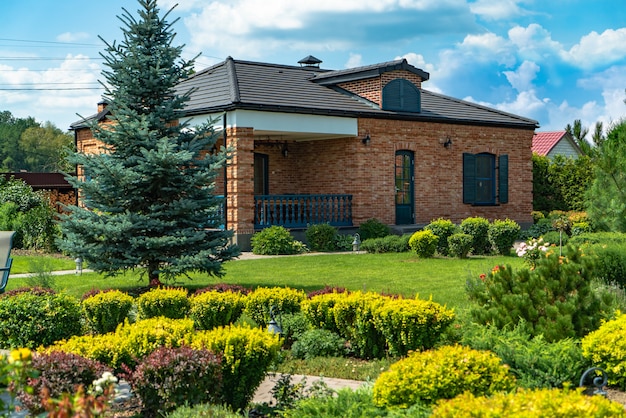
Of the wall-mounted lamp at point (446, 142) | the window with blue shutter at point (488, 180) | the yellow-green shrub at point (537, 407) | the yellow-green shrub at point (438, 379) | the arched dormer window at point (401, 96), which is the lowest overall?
the yellow-green shrub at point (438, 379)

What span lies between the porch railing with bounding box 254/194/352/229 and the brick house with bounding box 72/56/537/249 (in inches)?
1.7

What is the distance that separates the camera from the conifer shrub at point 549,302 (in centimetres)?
730

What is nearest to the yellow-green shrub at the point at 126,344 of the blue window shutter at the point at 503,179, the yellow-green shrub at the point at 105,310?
the yellow-green shrub at the point at 105,310

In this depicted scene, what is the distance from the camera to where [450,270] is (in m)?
15.9

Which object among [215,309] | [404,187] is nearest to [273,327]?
[215,309]

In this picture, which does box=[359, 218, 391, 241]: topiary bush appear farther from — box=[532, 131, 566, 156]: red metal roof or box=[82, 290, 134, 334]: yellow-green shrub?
box=[532, 131, 566, 156]: red metal roof

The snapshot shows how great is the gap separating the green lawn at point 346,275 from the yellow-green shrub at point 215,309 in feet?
11.2

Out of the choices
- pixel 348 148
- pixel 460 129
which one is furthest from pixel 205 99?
pixel 460 129

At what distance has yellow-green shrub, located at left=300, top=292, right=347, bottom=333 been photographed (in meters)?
8.39

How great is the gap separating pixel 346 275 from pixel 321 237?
5.73 meters

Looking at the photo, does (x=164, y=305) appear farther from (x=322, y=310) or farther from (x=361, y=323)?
(x=361, y=323)

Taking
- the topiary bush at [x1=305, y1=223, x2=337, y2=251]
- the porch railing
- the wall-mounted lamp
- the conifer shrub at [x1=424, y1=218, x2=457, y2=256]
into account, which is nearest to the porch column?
the porch railing

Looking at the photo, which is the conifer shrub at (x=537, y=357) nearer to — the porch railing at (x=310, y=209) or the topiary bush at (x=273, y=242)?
the topiary bush at (x=273, y=242)

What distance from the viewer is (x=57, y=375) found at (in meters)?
5.57
